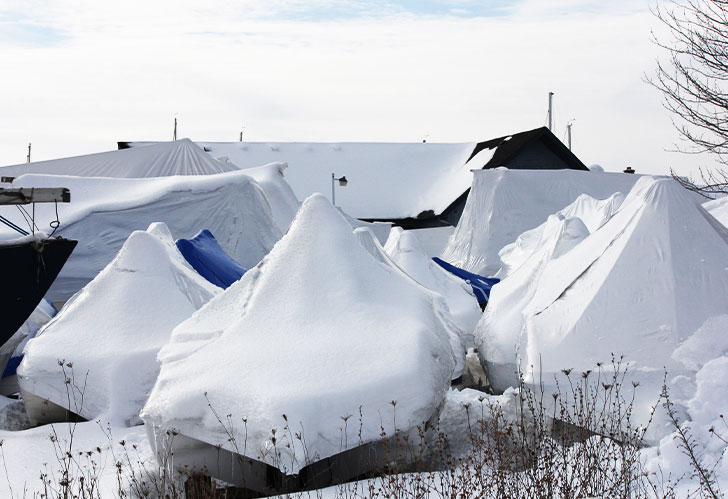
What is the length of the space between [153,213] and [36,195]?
640 cm

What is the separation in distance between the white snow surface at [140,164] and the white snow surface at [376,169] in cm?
1152

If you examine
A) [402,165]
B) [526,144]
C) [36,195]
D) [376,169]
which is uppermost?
[402,165]

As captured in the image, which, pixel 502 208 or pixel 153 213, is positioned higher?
pixel 502 208

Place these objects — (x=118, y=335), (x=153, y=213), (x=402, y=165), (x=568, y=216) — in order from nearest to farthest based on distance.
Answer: (x=118, y=335) < (x=568, y=216) < (x=153, y=213) < (x=402, y=165)

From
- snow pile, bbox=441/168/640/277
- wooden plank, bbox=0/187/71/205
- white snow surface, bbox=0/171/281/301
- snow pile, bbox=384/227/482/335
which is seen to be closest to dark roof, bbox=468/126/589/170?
snow pile, bbox=441/168/640/277

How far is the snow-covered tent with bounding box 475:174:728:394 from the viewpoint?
6707mm

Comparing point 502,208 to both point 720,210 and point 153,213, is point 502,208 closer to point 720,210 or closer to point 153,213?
point 720,210

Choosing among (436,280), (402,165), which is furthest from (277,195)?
(402,165)

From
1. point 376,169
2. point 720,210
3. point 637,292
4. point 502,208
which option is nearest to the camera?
point 637,292

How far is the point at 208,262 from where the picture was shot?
1246 cm

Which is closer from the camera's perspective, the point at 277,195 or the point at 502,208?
the point at 277,195

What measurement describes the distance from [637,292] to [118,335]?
501cm

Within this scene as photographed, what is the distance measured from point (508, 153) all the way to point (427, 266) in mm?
20604

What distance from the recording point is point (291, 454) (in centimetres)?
515
